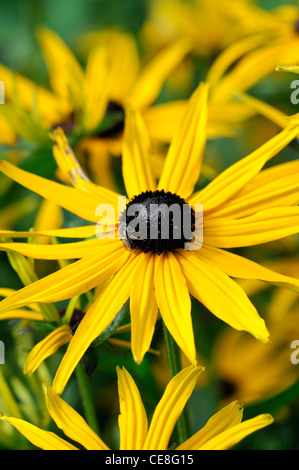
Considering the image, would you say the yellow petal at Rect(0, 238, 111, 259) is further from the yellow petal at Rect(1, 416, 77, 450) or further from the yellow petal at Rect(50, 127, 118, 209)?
the yellow petal at Rect(1, 416, 77, 450)

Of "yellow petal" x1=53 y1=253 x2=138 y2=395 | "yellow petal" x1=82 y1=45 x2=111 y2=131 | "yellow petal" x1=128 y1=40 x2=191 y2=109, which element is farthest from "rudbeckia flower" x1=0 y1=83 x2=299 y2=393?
"yellow petal" x1=128 y1=40 x2=191 y2=109

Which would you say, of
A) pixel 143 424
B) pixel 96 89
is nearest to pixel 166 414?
pixel 143 424

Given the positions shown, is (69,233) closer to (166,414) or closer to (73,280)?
(73,280)

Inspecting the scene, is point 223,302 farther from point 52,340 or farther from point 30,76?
point 30,76

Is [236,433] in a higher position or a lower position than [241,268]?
lower

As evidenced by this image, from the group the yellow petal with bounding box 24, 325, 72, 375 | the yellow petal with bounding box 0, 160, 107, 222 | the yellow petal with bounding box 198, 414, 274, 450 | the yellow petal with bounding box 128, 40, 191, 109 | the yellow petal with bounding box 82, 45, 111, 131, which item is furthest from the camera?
the yellow petal with bounding box 128, 40, 191, 109

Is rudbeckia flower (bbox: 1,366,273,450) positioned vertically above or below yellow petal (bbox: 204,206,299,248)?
below

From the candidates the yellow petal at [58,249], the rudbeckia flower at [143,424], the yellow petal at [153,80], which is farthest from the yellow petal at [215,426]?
the yellow petal at [153,80]
